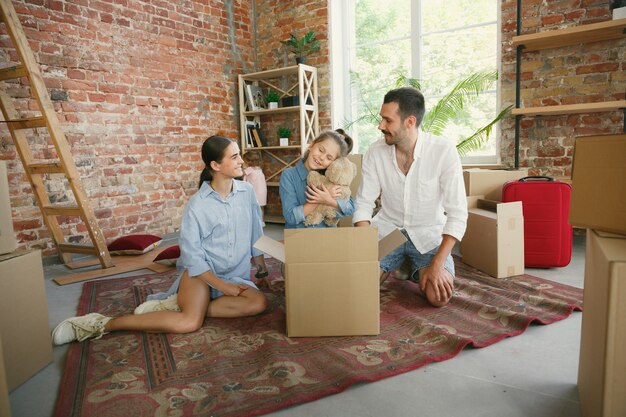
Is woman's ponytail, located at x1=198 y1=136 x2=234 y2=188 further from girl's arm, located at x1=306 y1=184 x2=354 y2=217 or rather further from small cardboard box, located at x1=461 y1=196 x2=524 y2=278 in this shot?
small cardboard box, located at x1=461 y1=196 x2=524 y2=278

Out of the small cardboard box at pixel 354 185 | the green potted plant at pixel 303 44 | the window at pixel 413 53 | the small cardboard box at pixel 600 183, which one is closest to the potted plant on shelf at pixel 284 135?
the window at pixel 413 53

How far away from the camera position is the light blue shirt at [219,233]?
1896 mm

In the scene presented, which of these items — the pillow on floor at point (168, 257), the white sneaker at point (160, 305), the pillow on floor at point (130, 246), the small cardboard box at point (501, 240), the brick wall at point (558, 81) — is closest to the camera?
the white sneaker at point (160, 305)

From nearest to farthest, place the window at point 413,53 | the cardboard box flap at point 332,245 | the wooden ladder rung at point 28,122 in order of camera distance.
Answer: the cardboard box flap at point 332,245, the wooden ladder rung at point 28,122, the window at point 413,53

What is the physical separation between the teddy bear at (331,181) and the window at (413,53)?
7.55ft

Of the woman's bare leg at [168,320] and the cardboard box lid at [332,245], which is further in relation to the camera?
the woman's bare leg at [168,320]

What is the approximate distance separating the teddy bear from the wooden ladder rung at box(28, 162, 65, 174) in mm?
1779

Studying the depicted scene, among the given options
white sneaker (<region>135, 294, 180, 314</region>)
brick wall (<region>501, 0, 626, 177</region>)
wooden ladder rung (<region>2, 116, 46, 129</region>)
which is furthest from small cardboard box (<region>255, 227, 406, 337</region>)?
brick wall (<region>501, 0, 626, 177</region>)

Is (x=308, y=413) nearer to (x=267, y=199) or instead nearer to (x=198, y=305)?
(x=198, y=305)

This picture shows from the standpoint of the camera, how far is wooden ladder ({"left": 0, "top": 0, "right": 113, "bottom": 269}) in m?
2.73

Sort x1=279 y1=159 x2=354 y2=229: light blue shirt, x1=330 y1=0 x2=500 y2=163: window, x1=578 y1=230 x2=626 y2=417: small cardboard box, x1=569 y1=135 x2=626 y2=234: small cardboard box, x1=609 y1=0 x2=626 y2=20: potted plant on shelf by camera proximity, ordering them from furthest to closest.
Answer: x1=330 y1=0 x2=500 y2=163: window → x1=609 y1=0 x2=626 y2=20: potted plant on shelf → x1=279 y1=159 x2=354 y2=229: light blue shirt → x1=569 y1=135 x2=626 y2=234: small cardboard box → x1=578 y1=230 x2=626 y2=417: small cardboard box

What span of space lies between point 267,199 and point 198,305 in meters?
3.32

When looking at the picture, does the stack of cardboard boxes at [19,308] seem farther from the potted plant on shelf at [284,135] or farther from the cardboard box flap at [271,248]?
the potted plant on shelf at [284,135]

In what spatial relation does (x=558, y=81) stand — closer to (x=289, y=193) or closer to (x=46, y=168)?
(x=289, y=193)
